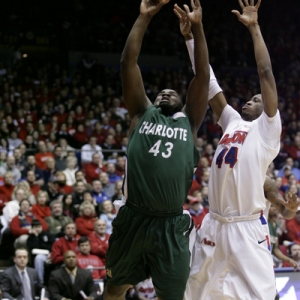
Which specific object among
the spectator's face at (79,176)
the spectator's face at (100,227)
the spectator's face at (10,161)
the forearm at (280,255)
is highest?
the spectator's face at (10,161)

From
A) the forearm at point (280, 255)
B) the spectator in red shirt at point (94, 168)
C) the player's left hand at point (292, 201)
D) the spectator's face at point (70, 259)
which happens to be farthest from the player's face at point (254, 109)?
the spectator in red shirt at point (94, 168)

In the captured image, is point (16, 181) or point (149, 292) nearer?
point (149, 292)

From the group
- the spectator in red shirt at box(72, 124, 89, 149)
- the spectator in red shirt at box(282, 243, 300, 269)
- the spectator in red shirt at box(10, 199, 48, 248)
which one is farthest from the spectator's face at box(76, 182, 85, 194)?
the spectator in red shirt at box(282, 243, 300, 269)

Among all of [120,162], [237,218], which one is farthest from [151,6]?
Result: [120,162]

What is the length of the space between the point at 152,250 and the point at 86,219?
6.09 m

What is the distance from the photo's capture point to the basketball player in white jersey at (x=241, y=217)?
4.77 metres

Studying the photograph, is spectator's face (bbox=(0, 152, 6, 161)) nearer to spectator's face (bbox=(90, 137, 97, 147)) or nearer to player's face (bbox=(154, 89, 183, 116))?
spectator's face (bbox=(90, 137, 97, 147))

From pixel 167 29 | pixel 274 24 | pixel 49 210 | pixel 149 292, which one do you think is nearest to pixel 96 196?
pixel 49 210

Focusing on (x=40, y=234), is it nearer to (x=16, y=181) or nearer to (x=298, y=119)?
(x=16, y=181)

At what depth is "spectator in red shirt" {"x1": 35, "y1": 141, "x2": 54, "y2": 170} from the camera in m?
12.0

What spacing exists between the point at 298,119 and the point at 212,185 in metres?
13.8

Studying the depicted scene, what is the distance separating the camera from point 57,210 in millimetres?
10133

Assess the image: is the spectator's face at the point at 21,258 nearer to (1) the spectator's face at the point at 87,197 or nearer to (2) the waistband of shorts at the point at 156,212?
(1) the spectator's face at the point at 87,197

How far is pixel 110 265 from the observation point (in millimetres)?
4488
